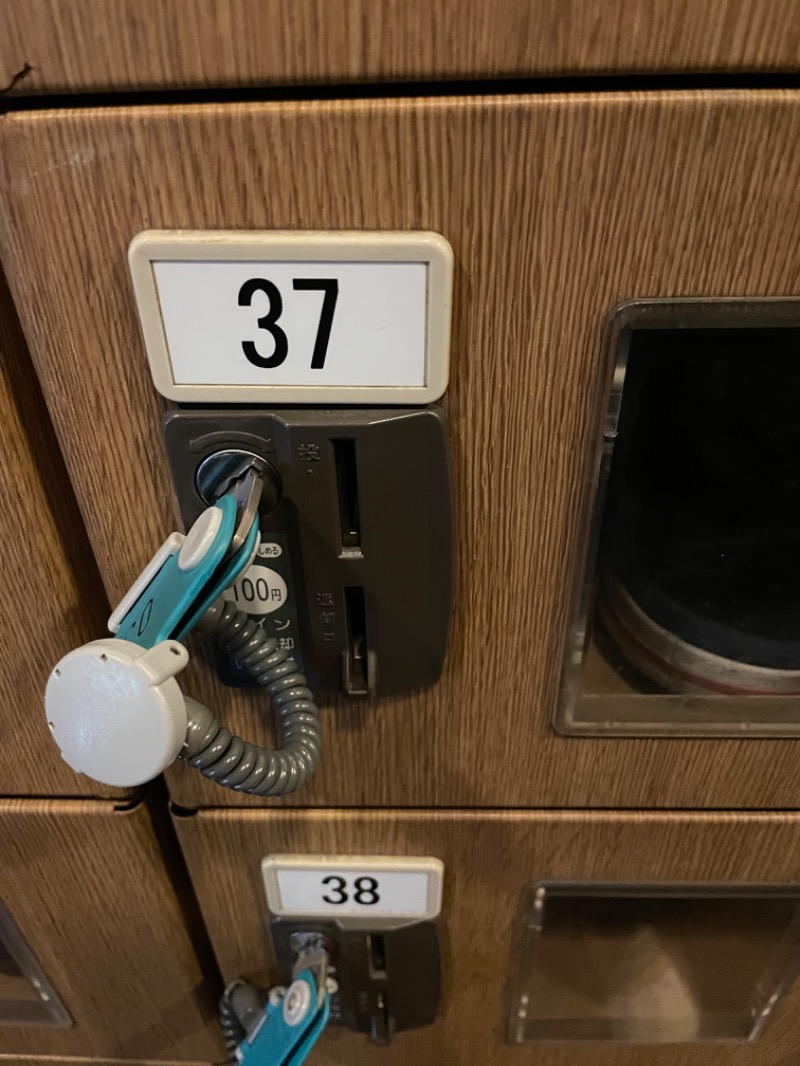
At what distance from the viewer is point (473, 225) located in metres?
0.32

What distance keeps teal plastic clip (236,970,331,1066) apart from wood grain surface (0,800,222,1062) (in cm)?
9

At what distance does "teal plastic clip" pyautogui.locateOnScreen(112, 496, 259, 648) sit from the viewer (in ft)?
1.06

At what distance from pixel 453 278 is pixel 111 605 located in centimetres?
26

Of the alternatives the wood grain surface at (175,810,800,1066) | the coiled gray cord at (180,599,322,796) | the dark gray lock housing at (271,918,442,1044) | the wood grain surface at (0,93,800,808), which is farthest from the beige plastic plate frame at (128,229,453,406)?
the dark gray lock housing at (271,918,442,1044)

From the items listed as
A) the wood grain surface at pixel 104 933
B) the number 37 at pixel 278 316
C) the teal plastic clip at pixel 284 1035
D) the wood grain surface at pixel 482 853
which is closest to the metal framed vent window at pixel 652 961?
the wood grain surface at pixel 482 853

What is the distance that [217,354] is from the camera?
13.4 inches

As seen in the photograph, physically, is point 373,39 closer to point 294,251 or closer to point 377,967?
point 294,251

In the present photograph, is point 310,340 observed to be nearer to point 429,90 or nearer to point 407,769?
point 429,90

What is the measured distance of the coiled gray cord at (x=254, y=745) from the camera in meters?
0.36

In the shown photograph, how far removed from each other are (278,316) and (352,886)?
39 centimetres

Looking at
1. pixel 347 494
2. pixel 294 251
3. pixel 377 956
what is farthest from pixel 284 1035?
pixel 294 251

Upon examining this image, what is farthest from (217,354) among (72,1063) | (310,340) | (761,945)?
(72,1063)

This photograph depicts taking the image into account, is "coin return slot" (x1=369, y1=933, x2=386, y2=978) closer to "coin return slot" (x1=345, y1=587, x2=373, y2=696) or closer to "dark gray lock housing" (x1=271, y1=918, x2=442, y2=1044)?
"dark gray lock housing" (x1=271, y1=918, x2=442, y2=1044)

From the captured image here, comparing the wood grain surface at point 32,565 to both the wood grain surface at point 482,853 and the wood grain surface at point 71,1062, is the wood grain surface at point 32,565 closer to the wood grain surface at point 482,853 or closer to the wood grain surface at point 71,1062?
the wood grain surface at point 482,853
